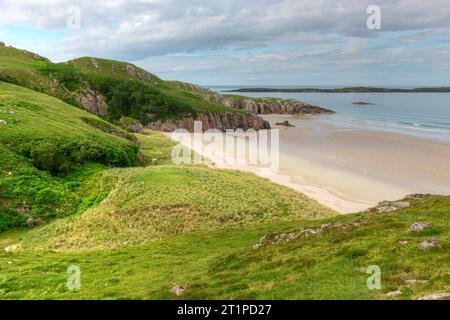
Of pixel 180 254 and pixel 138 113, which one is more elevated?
pixel 138 113

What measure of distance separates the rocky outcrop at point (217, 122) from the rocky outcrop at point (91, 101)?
15.2 m

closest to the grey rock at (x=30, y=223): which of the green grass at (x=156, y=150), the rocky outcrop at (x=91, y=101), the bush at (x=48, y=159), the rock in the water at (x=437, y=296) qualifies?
the bush at (x=48, y=159)

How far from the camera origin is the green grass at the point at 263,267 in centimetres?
1502

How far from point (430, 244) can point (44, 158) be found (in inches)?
1609

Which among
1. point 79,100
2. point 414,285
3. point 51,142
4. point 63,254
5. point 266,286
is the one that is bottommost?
point 63,254

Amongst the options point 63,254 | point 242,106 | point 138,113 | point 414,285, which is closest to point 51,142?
point 63,254

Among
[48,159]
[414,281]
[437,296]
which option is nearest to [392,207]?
[414,281]

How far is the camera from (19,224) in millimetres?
35406

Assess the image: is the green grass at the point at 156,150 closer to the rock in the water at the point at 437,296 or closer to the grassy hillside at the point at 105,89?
the grassy hillside at the point at 105,89

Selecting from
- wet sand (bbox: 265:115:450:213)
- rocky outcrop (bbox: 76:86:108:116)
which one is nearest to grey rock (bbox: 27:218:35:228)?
wet sand (bbox: 265:115:450:213)

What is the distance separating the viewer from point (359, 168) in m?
64.1

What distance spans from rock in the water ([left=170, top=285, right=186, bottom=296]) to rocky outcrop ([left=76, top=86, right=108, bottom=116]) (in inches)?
3975

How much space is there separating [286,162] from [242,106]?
130 m

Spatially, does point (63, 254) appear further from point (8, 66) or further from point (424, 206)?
point (8, 66)
